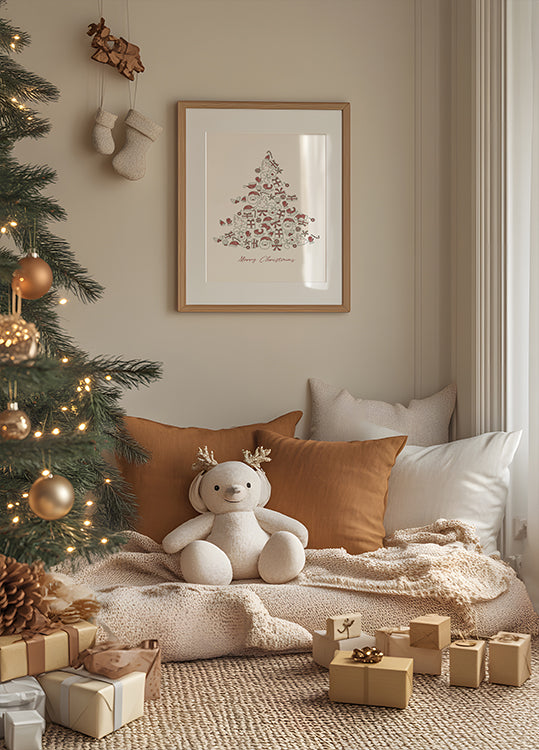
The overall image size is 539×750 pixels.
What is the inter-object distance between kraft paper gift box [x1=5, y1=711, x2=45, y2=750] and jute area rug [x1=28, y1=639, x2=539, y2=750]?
0.05 m

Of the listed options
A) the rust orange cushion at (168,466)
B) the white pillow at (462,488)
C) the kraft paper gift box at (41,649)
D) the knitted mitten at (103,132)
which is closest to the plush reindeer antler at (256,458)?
the rust orange cushion at (168,466)

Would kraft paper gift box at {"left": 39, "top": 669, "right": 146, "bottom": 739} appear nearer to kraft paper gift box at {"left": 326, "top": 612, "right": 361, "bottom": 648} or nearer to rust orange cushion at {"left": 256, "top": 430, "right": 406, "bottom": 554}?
kraft paper gift box at {"left": 326, "top": 612, "right": 361, "bottom": 648}

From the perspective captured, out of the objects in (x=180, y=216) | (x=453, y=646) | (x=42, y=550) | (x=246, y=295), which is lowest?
(x=453, y=646)

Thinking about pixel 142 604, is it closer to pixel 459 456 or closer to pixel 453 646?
pixel 453 646

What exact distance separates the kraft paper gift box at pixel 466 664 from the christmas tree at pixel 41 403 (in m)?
0.74

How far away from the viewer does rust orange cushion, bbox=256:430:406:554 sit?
2205 millimetres

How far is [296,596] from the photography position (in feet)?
6.18

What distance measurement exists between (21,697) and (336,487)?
42.5 inches

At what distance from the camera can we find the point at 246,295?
261cm

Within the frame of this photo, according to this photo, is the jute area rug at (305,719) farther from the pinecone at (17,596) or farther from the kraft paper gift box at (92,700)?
the pinecone at (17,596)

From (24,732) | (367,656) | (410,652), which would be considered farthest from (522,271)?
(24,732)

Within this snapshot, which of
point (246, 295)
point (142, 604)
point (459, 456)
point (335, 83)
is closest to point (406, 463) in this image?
point (459, 456)

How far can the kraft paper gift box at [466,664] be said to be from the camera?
5.22 ft

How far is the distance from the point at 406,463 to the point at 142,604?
0.96 meters
